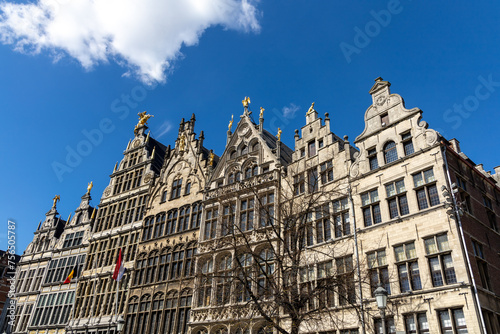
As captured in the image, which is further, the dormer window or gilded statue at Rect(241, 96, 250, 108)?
gilded statue at Rect(241, 96, 250, 108)

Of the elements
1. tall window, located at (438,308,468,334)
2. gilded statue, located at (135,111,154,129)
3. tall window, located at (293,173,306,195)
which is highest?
gilded statue, located at (135,111,154,129)

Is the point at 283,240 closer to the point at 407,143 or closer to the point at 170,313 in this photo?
the point at 407,143

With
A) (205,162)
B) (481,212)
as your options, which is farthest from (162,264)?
(481,212)

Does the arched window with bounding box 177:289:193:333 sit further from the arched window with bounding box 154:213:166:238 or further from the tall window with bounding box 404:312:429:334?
the tall window with bounding box 404:312:429:334

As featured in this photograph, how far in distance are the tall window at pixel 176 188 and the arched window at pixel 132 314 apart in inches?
335

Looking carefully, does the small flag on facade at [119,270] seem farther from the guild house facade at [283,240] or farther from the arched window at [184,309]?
the arched window at [184,309]

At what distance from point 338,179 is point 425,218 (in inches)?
238

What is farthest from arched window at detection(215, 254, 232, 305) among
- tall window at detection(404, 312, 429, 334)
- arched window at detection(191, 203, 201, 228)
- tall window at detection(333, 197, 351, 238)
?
tall window at detection(404, 312, 429, 334)

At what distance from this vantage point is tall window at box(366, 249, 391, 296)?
20.8 metres

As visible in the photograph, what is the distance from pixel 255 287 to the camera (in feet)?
85.0

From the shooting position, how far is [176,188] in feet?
117

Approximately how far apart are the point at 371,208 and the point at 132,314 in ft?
64.2

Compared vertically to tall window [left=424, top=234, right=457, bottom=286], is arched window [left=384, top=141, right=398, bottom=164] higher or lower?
higher

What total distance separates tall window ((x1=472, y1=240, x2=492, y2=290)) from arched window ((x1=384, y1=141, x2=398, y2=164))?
228 inches
